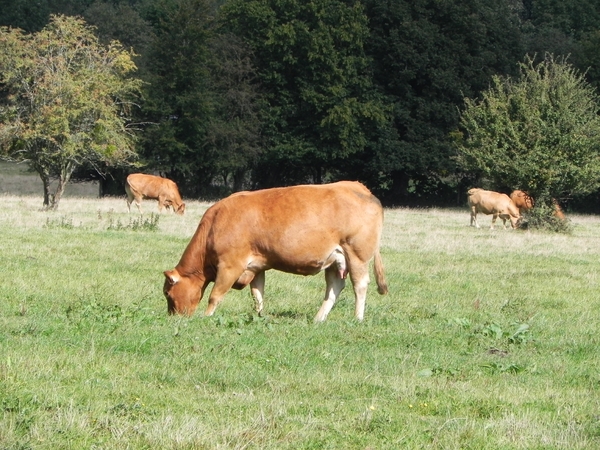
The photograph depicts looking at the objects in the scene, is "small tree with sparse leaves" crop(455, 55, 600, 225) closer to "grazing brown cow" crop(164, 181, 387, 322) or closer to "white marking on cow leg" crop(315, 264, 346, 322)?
"white marking on cow leg" crop(315, 264, 346, 322)

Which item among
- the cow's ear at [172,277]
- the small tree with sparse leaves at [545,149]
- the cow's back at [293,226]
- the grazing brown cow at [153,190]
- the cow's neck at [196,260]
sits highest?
the small tree with sparse leaves at [545,149]

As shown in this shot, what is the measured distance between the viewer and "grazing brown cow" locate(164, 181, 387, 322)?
11.8m

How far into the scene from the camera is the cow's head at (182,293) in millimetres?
11906

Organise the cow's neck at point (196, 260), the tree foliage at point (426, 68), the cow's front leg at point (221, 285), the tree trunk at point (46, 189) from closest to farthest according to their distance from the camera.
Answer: the cow's front leg at point (221, 285)
the cow's neck at point (196, 260)
the tree trunk at point (46, 189)
the tree foliage at point (426, 68)

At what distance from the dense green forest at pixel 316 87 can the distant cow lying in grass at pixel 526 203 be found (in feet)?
53.3

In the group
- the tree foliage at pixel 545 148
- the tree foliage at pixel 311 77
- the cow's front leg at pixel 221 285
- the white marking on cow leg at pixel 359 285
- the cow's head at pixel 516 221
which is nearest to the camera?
the cow's front leg at pixel 221 285

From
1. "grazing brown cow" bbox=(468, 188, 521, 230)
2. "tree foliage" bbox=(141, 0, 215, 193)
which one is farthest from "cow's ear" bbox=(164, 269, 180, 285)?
"tree foliage" bbox=(141, 0, 215, 193)

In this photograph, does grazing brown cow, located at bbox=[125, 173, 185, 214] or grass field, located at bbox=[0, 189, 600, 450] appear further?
grazing brown cow, located at bbox=[125, 173, 185, 214]

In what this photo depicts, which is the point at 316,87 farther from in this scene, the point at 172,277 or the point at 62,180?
the point at 172,277

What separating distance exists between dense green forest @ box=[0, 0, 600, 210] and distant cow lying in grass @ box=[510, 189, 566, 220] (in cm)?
1625

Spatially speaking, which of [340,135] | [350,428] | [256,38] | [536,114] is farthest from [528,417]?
[256,38]

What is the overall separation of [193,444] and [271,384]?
1.65 metres

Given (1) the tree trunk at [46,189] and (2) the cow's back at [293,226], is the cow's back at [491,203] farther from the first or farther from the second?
(2) the cow's back at [293,226]

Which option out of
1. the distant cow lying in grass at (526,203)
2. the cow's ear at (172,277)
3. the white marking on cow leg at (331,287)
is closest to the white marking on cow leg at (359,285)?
the white marking on cow leg at (331,287)
